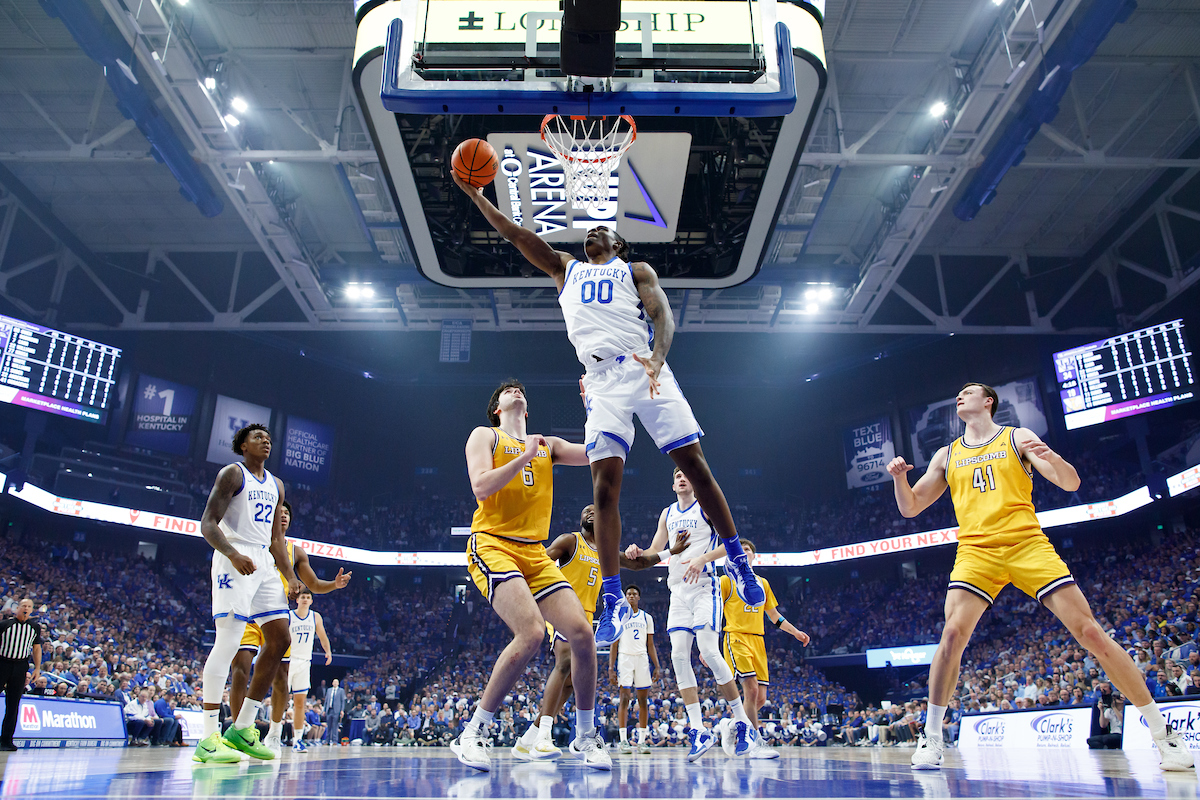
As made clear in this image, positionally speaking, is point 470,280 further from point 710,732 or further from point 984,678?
point 984,678

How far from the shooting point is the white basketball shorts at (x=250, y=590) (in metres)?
5.34

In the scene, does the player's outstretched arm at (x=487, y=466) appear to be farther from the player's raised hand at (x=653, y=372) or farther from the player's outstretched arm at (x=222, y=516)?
the player's outstretched arm at (x=222, y=516)

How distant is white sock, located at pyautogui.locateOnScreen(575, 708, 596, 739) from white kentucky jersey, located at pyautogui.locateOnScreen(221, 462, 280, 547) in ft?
9.29

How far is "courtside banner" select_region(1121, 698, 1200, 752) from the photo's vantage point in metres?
8.74

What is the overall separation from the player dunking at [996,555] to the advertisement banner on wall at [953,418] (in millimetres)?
20557

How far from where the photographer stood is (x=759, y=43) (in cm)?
525

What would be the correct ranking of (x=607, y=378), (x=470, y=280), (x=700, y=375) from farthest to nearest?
1. (x=700, y=375)
2. (x=470, y=280)
3. (x=607, y=378)

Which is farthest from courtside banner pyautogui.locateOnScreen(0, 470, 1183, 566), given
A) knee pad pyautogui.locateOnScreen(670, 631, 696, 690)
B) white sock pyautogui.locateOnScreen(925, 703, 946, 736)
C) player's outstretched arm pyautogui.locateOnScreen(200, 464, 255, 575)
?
white sock pyautogui.locateOnScreen(925, 703, 946, 736)

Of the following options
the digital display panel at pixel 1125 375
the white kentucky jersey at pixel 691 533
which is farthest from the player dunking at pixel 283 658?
the digital display panel at pixel 1125 375

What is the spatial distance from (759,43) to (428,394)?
27.9 m

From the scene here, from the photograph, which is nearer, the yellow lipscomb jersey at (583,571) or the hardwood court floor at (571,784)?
the hardwood court floor at (571,784)

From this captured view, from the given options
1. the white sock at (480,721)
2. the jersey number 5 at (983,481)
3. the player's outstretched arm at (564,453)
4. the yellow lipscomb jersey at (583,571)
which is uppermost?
the player's outstretched arm at (564,453)

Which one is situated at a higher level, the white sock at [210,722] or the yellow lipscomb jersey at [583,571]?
the yellow lipscomb jersey at [583,571]

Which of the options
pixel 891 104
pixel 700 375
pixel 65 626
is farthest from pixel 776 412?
pixel 65 626
